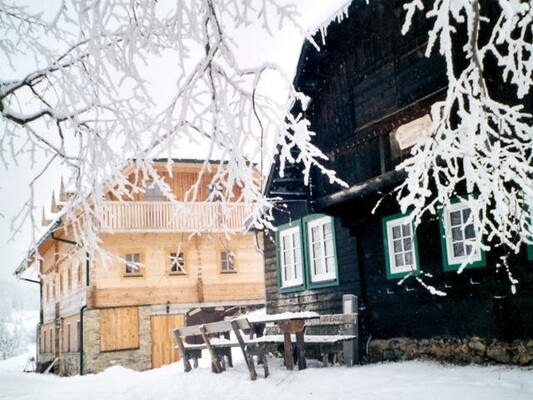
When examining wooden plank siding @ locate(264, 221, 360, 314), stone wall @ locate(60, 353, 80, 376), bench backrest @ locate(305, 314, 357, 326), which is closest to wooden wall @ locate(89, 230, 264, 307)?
stone wall @ locate(60, 353, 80, 376)

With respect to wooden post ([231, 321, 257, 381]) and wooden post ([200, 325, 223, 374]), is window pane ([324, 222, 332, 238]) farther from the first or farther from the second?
wooden post ([231, 321, 257, 381])

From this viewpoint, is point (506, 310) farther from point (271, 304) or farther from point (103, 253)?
point (271, 304)

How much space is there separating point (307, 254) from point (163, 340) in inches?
428

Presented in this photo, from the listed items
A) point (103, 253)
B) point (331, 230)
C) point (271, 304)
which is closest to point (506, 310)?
point (331, 230)

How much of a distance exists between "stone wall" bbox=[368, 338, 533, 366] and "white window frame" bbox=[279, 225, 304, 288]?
3407mm

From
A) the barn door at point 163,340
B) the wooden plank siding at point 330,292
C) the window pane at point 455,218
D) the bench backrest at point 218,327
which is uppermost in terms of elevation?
the window pane at point 455,218

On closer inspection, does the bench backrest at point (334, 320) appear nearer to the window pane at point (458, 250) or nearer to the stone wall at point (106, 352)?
the window pane at point (458, 250)

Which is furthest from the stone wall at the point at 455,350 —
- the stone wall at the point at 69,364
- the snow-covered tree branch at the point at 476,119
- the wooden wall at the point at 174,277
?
the stone wall at the point at 69,364

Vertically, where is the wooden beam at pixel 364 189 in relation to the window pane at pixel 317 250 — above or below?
above

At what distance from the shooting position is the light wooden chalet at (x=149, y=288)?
2238cm

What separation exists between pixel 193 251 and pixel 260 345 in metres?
14.5

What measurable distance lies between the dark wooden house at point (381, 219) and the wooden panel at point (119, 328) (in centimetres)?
1006

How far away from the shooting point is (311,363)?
1219 cm

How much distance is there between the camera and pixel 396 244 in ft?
38.9
